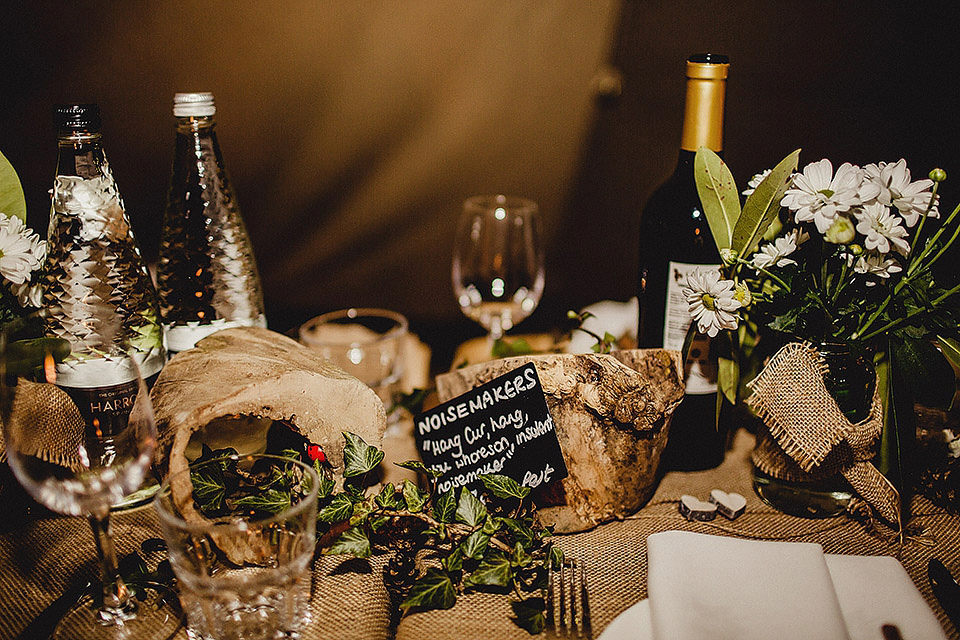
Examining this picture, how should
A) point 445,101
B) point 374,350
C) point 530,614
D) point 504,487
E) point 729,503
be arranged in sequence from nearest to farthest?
point 530,614
point 504,487
point 729,503
point 374,350
point 445,101

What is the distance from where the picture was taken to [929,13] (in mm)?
1517

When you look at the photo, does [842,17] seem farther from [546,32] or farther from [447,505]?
[447,505]

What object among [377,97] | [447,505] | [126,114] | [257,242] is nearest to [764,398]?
[447,505]

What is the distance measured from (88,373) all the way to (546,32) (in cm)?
131

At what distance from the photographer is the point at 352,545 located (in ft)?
2.43

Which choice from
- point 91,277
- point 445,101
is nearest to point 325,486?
point 91,277

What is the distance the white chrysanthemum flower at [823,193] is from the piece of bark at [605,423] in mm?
219

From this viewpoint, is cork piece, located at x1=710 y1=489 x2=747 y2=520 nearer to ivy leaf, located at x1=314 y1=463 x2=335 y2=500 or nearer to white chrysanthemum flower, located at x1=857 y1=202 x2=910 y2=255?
white chrysanthemum flower, located at x1=857 y1=202 x2=910 y2=255

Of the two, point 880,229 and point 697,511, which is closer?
point 880,229

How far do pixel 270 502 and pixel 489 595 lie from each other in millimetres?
243

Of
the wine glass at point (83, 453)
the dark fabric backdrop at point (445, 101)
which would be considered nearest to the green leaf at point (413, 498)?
the wine glass at point (83, 453)

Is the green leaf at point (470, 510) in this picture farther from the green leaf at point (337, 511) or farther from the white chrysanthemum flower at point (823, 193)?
the white chrysanthemum flower at point (823, 193)

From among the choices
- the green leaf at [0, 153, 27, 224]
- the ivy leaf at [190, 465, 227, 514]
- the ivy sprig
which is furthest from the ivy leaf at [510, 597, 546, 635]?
the green leaf at [0, 153, 27, 224]

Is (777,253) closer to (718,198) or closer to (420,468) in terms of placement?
(718,198)
